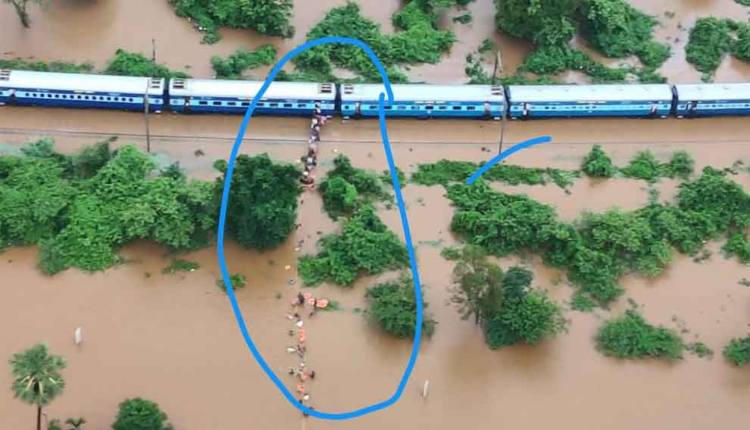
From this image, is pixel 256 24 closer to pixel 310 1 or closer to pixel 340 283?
pixel 310 1

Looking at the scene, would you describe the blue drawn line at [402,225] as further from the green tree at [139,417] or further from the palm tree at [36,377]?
the palm tree at [36,377]

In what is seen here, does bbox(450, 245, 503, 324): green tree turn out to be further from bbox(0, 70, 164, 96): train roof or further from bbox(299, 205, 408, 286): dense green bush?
bbox(0, 70, 164, 96): train roof

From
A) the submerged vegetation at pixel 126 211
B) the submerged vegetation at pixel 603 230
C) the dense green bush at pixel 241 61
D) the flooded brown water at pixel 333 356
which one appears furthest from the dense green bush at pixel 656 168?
the dense green bush at pixel 241 61

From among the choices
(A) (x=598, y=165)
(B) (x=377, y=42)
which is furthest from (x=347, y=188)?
(A) (x=598, y=165)

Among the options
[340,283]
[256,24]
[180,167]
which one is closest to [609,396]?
[340,283]

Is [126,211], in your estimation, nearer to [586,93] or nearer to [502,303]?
[502,303]

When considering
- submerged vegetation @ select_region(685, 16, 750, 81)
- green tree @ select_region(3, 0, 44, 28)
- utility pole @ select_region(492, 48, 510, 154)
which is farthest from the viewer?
submerged vegetation @ select_region(685, 16, 750, 81)

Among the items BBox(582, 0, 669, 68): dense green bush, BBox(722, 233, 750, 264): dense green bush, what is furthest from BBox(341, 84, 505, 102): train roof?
BBox(722, 233, 750, 264): dense green bush

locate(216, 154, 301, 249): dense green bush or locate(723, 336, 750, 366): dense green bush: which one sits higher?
locate(216, 154, 301, 249): dense green bush
